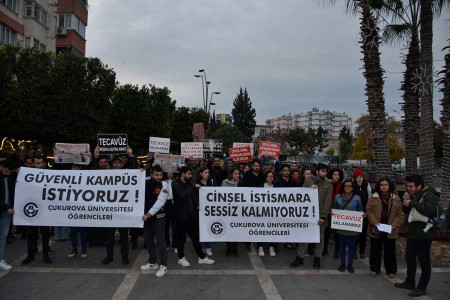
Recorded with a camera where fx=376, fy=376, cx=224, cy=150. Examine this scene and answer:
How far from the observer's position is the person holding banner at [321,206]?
6940 mm

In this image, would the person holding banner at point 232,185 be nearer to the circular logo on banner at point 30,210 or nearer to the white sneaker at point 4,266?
the circular logo on banner at point 30,210

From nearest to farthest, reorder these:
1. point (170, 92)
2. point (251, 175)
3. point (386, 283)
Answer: point (386, 283), point (251, 175), point (170, 92)

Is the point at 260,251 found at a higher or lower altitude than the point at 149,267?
higher

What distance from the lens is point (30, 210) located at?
682cm

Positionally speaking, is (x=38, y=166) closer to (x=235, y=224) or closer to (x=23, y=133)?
(x=235, y=224)

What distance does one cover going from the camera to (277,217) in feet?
23.4

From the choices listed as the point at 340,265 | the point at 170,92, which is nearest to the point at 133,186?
the point at 340,265

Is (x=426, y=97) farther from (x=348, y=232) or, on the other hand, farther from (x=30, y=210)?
(x=30, y=210)

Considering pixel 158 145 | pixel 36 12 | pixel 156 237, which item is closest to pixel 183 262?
pixel 156 237

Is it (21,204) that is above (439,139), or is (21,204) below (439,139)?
below

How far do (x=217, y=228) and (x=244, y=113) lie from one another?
86511mm

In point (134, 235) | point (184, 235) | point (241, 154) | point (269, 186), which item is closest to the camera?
point (184, 235)

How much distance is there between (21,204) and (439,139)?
46740 mm

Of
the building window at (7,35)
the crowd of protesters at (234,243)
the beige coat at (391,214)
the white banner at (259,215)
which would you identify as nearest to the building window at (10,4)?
the building window at (7,35)
